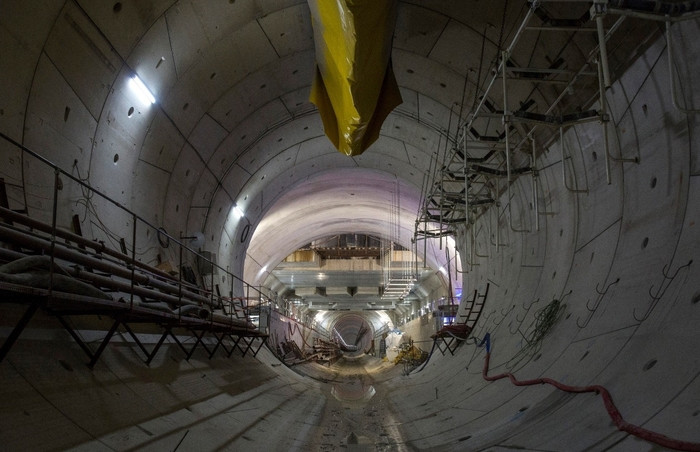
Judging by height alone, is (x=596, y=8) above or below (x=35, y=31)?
below

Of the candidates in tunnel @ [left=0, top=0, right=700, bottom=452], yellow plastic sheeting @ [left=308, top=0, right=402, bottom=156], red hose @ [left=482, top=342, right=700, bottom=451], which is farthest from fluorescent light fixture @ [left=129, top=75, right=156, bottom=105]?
red hose @ [left=482, top=342, right=700, bottom=451]

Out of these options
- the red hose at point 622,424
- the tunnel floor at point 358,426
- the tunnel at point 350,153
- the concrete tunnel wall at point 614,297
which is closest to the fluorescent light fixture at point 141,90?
the tunnel at point 350,153

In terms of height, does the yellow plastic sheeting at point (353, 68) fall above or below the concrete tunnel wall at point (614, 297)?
above

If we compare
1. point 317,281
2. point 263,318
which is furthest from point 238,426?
point 317,281

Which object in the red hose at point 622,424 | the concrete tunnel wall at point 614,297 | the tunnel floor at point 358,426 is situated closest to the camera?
the red hose at point 622,424

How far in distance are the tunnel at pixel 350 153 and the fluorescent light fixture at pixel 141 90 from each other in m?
0.03

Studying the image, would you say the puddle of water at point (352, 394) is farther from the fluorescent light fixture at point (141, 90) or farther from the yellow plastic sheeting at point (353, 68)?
the fluorescent light fixture at point (141, 90)

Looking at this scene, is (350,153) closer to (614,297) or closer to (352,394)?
(614,297)

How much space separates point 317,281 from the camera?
29.9 metres

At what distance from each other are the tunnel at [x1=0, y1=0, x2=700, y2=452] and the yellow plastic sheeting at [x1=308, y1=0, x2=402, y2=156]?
0.06 meters

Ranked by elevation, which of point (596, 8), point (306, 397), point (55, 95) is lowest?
point (306, 397)

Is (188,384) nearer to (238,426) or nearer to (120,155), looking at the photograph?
(238,426)

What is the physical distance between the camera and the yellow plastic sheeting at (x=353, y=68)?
588cm

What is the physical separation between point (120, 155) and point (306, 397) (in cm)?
677
